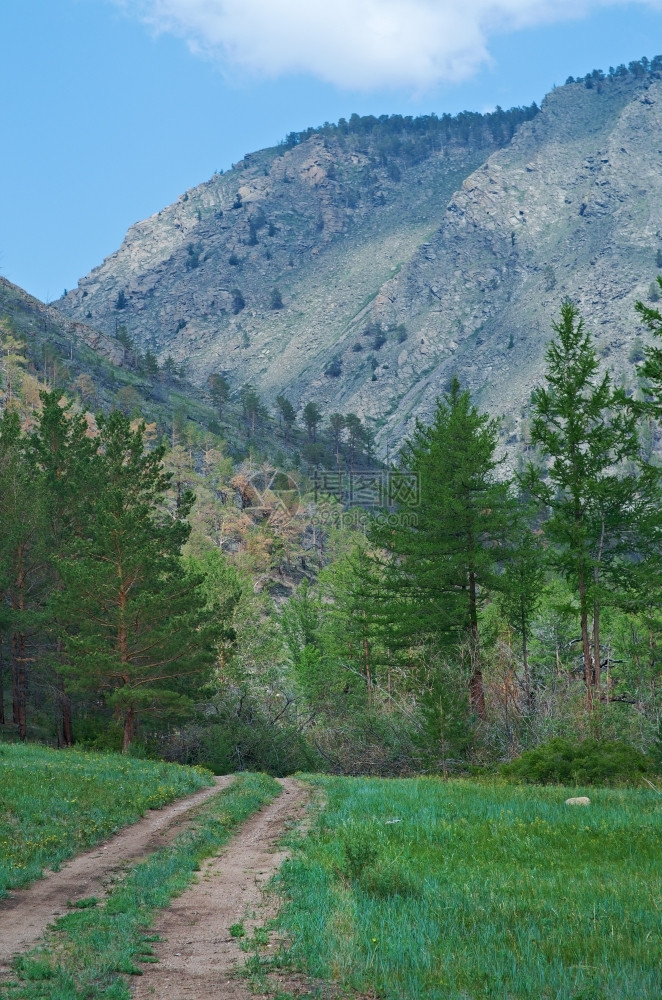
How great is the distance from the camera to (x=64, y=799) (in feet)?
49.3

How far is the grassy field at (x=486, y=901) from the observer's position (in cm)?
586

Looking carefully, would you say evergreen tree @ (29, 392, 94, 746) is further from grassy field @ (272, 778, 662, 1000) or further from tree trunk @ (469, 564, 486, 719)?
grassy field @ (272, 778, 662, 1000)

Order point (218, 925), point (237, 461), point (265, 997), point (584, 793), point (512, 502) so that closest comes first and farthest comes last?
point (265, 997)
point (218, 925)
point (584, 793)
point (512, 502)
point (237, 461)

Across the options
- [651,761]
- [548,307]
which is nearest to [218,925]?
[651,761]

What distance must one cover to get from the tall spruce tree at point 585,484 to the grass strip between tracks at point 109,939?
656 inches

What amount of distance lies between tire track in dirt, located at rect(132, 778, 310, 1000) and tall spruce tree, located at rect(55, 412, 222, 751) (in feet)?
52.9

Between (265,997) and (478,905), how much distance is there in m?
2.63

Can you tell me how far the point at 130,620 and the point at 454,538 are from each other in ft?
42.8

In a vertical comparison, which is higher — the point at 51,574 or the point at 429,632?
the point at 51,574

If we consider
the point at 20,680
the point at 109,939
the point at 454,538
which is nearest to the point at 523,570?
the point at 454,538

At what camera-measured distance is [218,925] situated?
26.8ft

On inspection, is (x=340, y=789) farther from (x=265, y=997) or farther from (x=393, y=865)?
(x=265, y=997)

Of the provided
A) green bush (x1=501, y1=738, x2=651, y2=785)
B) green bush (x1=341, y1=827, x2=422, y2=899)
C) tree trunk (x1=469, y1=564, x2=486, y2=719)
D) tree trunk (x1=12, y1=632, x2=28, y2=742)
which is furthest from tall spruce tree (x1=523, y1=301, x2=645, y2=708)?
tree trunk (x1=12, y1=632, x2=28, y2=742)

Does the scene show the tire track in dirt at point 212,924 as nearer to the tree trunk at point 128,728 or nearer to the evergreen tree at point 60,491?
the tree trunk at point 128,728
